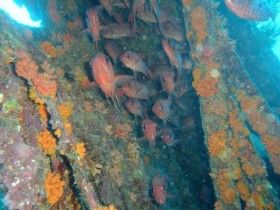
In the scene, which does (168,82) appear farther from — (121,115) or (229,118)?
(229,118)

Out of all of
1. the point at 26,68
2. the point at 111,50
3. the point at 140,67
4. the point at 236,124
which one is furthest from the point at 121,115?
the point at 26,68

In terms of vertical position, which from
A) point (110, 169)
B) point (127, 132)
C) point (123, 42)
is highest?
point (123, 42)

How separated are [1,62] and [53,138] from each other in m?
1.12

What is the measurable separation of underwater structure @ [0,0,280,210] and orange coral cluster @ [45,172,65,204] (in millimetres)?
13

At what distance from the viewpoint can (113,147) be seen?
14.3 feet

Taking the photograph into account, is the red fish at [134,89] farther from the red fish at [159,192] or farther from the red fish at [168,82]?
the red fish at [159,192]

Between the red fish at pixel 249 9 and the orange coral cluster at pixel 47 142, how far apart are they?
3.82 meters

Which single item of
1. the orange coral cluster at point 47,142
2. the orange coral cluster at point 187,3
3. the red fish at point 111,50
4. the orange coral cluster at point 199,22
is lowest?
the orange coral cluster at point 47,142

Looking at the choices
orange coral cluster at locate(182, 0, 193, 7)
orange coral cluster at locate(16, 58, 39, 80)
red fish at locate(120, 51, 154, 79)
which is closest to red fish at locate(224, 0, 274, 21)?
orange coral cluster at locate(182, 0, 193, 7)

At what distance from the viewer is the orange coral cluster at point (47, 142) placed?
279cm

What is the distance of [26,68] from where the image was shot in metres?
2.72

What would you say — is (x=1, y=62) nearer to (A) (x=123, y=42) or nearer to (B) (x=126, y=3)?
(B) (x=126, y=3)

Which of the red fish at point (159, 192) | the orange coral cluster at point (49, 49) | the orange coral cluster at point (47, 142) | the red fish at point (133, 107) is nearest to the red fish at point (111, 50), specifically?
the red fish at point (133, 107)

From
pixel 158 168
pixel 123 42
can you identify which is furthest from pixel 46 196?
pixel 123 42
